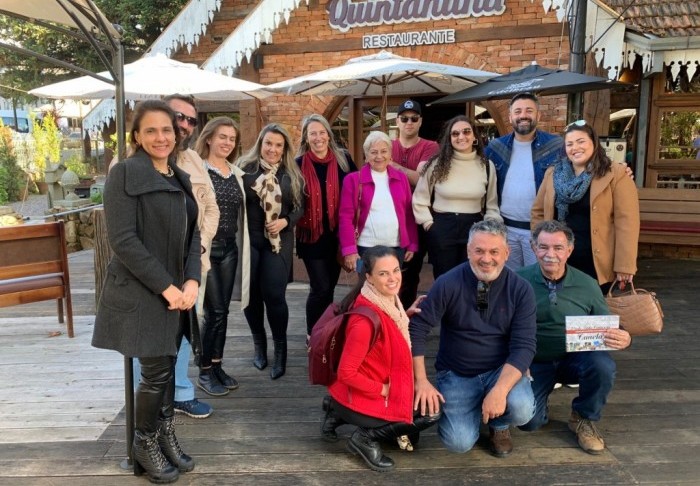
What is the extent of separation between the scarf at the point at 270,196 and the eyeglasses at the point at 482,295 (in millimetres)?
1449

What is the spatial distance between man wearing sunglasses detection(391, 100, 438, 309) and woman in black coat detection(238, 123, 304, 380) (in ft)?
2.69

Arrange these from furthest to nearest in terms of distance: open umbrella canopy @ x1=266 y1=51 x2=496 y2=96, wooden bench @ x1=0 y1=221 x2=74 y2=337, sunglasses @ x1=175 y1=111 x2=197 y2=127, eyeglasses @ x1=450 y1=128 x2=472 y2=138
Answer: open umbrella canopy @ x1=266 y1=51 x2=496 y2=96 < wooden bench @ x1=0 y1=221 x2=74 y2=337 < eyeglasses @ x1=450 y1=128 x2=472 y2=138 < sunglasses @ x1=175 y1=111 x2=197 y2=127

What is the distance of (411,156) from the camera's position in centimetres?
445

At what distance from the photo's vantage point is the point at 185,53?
9797mm

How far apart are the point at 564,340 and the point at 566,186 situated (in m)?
0.98

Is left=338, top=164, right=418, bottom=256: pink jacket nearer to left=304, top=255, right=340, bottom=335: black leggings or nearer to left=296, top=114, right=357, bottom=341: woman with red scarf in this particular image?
left=296, top=114, right=357, bottom=341: woman with red scarf

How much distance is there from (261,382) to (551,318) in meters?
1.95

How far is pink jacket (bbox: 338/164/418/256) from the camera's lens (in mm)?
3918

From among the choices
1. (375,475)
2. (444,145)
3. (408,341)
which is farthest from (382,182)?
(375,475)

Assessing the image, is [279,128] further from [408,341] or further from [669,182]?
[669,182]

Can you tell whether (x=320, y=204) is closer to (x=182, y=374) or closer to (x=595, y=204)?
(x=182, y=374)

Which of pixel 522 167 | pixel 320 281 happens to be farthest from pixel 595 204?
pixel 320 281

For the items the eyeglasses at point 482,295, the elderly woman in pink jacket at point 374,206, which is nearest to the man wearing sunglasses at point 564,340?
the eyeglasses at point 482,295

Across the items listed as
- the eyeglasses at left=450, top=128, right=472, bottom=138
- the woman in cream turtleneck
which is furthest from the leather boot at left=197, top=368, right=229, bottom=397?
the eyeglasses at left=450, top=128, right=472, bottom=138
